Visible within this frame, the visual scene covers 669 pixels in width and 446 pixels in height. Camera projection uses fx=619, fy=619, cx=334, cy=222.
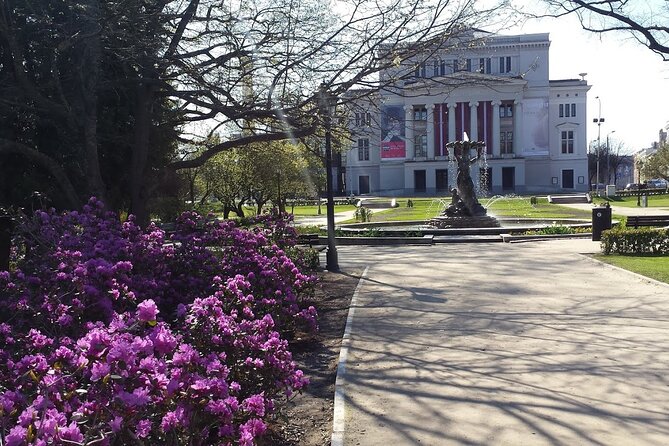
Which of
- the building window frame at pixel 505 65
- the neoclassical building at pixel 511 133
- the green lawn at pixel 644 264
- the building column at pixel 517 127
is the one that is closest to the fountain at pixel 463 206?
the green lawn at pixel 644 264

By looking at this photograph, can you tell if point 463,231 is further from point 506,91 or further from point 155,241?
point 506,91

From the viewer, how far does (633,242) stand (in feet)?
54.1

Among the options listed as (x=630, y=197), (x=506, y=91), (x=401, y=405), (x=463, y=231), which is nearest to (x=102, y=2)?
(x=401, y=405)

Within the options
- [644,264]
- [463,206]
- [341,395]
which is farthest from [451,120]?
[341,395]

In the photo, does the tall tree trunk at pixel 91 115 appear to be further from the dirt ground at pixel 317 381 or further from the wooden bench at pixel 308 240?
the wooden bench at pixel 308 240

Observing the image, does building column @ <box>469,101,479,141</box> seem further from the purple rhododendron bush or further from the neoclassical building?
the purple rhododendron bush

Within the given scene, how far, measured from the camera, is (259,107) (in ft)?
38.3

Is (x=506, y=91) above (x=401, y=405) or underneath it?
above

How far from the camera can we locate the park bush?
16500 mm

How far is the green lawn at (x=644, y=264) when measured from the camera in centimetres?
Answer: 1236

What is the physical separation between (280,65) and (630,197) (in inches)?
2470

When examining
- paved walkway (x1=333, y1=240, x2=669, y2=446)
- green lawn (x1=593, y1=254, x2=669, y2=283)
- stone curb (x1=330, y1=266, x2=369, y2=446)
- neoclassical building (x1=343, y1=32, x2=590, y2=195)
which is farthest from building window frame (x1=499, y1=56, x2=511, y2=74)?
stone curb (x1=330, y1=266, x2=369, y2=446)

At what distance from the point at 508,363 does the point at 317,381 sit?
1.95 m

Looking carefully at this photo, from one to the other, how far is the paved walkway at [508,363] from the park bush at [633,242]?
4419 millimetres
